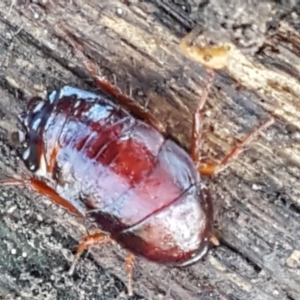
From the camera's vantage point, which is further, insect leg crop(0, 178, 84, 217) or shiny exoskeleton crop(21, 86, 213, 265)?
insect leg crop(0, 178, 84, 217)

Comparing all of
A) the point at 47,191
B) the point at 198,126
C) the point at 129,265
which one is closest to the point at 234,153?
the point at 198,126

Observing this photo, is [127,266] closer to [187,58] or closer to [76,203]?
[76,203]

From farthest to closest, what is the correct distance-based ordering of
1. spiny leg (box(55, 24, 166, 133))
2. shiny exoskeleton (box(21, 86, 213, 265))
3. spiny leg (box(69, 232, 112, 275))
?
spiny leg (box(69, 232, 112, 275))
spiny leg (box(55, 24, 166, 133))
shiny exoskeleton (box(21, 86, 213, 265))

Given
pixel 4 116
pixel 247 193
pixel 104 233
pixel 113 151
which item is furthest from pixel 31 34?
pixel 247 193

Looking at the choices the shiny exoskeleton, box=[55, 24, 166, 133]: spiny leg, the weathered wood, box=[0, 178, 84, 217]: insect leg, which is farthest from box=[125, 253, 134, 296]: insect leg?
box=[55, 24, 166, 133]: spiny leg

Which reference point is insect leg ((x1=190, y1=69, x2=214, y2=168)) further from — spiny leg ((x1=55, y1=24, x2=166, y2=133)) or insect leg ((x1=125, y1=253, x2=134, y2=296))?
insect leg ((x1=125, y1=253, x2=134, y2=296))

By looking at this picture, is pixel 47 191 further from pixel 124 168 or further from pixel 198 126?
pixel 198 126
